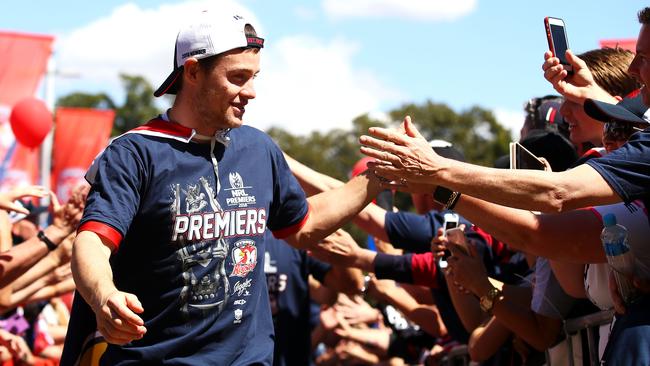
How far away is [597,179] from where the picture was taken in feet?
13.3

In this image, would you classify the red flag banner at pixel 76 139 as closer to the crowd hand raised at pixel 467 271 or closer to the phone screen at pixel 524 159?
the crowd hand raised at pixel 467 271

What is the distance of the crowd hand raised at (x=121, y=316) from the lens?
3.68 meters

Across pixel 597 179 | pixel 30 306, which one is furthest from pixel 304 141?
pixel 597 179

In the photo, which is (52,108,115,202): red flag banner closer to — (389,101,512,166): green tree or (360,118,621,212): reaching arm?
(360,118,621,212): reaching arm

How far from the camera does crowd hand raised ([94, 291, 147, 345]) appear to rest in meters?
3.68

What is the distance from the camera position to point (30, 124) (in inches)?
517

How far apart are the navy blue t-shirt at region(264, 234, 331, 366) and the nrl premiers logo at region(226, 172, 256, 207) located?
3.35 meters

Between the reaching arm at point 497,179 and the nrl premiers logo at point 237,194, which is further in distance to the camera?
the nrl premiers logo at point 237,194

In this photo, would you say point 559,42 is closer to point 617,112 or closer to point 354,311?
point 617,112

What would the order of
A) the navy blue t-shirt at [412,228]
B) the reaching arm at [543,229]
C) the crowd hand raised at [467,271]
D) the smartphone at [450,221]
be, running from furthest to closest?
the navy blue t-shirt at [412,228]
the smartphone at [450,221]
the crowd hand raised at [467,271]
the reaching arm at [543,229]

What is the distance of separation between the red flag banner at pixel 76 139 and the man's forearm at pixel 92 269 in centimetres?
1682

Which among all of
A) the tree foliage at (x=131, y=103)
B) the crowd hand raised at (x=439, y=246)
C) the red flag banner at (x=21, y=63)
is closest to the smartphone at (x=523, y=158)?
the crowd hand raised at (x=439, y=246)

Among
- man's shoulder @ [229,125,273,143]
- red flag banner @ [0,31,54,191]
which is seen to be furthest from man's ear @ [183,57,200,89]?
red flag banner @ [0,31,54,191]

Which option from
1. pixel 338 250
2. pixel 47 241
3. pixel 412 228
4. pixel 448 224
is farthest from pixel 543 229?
pixel 47 241
